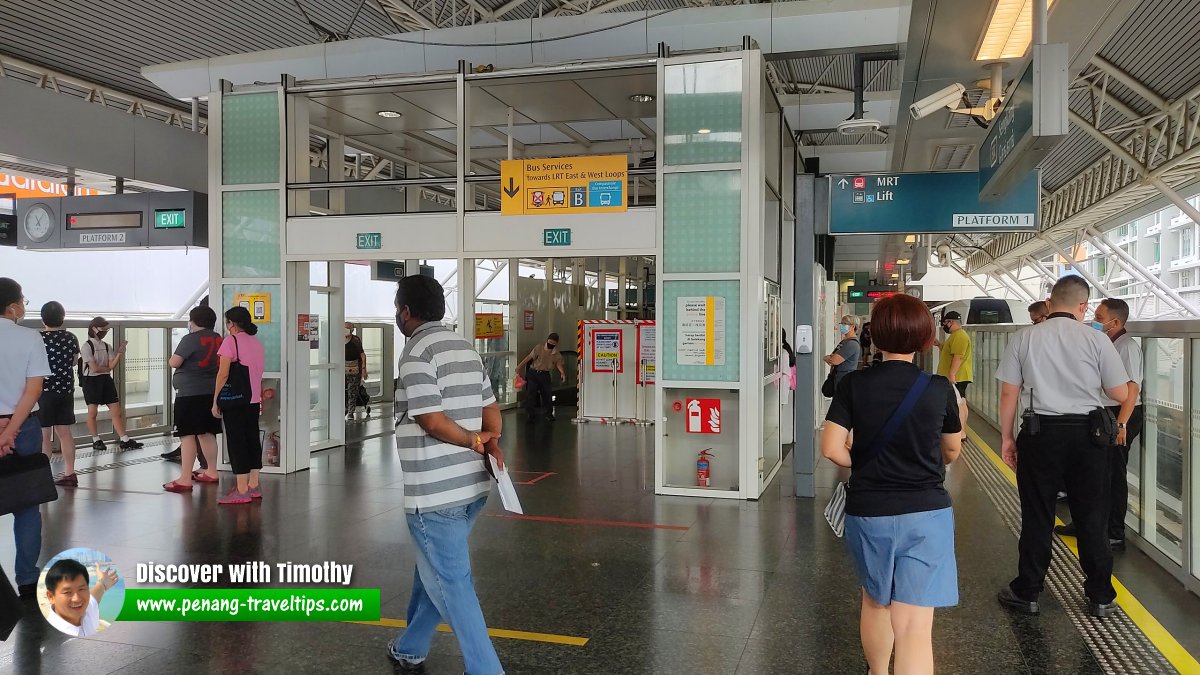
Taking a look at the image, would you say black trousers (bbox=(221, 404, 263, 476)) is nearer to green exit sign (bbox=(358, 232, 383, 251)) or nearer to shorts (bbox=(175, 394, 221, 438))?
shorts (bbox=(175, 394, 221, 438))

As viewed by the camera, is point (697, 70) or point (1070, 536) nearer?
point (1070, 536)

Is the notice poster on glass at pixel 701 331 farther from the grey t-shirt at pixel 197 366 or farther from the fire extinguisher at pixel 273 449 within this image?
the fire extinguisher at pixel 273 449

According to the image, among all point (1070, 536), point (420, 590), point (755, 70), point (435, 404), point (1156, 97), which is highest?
point (1156, 97)

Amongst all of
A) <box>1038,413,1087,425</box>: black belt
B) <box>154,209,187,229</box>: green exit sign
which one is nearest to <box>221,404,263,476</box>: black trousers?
<box>154,209,187,229</box>: green exit sign

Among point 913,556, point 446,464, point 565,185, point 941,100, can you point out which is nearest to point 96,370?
point 565,185

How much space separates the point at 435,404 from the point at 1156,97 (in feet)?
46.8

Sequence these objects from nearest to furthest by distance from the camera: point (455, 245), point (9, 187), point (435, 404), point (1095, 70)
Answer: point (435, 404) → point (455, 245) → point (1095, 70) → point (9, 187)

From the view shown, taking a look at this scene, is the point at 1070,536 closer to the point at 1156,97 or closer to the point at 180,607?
the point at 180,607

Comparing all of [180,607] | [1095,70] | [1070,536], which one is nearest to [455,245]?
[180,607]

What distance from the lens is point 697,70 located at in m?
7.41

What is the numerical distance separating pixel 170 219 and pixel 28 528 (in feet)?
18.4

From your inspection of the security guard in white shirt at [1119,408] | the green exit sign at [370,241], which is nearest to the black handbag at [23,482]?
the green exit sign at [370,241]

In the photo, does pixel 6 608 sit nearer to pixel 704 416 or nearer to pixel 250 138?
pixel 704 416

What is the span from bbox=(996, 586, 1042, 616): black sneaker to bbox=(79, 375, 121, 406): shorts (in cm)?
922
